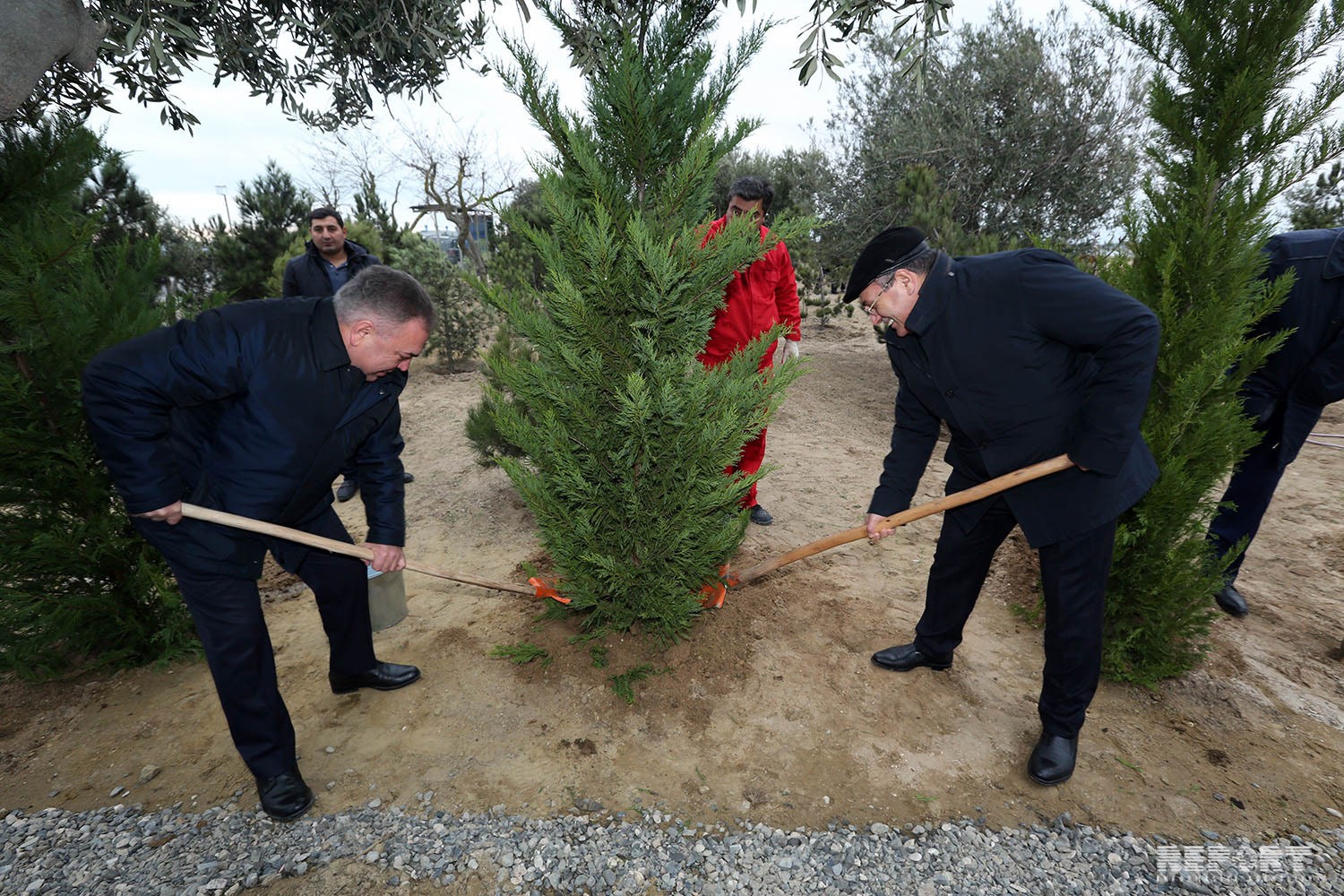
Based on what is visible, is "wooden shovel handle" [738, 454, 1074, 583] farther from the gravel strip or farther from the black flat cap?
the gravel strip

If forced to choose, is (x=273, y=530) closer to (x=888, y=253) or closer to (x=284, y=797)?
(x=284, y=797)

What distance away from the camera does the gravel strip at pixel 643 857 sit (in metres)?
2.21

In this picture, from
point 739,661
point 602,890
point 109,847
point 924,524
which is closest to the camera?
point 602,890

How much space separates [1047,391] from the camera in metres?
2.39

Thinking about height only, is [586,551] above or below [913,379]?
below

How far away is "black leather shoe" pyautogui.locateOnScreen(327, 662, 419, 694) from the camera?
3.17 m

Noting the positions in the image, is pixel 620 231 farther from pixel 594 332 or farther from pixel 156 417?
pixel 156 417

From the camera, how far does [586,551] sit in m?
3.01

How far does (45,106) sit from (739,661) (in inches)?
171

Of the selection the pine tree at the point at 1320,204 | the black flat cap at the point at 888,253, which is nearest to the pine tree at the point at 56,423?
the black flat cap at the point at 888,253

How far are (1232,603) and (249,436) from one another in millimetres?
5156

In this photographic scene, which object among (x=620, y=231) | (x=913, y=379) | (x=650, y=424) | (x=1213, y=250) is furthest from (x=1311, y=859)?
(x=620, y=231)

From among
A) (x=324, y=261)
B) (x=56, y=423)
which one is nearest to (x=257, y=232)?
(x=324, y=261)

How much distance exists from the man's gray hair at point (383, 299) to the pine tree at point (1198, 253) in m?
3.11
